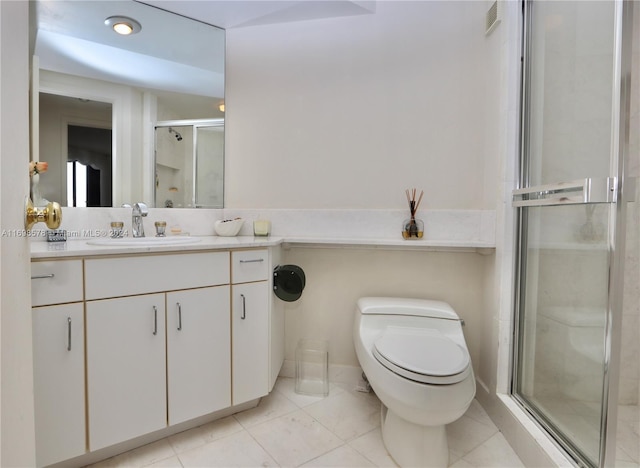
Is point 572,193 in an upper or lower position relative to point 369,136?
lower

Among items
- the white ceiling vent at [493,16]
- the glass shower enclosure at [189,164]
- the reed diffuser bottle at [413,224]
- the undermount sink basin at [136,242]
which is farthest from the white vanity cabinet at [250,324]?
the white ceiling vent at [493,16]

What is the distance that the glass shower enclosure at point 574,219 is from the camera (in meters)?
0.98

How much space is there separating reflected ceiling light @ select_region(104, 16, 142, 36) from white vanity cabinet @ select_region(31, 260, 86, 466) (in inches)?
53.5

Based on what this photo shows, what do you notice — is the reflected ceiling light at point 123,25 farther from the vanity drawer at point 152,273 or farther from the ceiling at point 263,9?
the vanity drawer at point 152,273

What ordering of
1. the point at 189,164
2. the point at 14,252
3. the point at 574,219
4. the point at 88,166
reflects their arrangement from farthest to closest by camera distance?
the point at 189,164
the point at 88,166
the point at 574,219
the point at 14,252

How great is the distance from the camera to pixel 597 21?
3.66ft

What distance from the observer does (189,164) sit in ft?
6.15

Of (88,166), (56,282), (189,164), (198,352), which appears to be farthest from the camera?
(189,164)

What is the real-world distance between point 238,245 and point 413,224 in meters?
0.95

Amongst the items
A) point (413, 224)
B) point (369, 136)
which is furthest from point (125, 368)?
point (369, 136)

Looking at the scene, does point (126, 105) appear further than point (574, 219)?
Yes

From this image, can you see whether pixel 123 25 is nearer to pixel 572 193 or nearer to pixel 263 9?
pixel 263 9

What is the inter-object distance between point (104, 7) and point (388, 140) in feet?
5.53

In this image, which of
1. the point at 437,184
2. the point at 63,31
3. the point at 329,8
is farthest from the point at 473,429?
the point at 63,31
